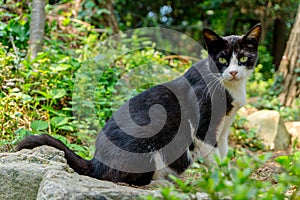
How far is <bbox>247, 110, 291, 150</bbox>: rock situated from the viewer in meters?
5.08

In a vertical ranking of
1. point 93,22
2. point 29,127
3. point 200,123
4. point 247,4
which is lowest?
point 29,127

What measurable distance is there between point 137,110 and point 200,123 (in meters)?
0.42

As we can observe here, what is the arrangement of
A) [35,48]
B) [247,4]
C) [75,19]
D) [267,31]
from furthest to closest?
[267,31] < [247,4] < [75,19] < [35,48]

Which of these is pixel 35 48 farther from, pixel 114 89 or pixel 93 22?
pixel 93 22

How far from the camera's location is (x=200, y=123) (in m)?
2.84

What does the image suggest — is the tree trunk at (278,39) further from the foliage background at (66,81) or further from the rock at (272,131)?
the rock at (272,131)

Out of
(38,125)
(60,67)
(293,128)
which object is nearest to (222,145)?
(38,125)

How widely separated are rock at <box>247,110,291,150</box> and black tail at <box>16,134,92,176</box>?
2951 mm

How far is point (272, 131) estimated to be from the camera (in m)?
5.11

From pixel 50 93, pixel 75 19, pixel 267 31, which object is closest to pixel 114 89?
pixel 50 93

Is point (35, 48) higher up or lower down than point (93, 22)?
lower down

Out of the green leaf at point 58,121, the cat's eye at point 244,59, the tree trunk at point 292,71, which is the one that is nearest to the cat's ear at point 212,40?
the cat's eye at point 244,59

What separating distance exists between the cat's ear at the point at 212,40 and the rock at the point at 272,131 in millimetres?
2430

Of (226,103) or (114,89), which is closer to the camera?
(226,103)
